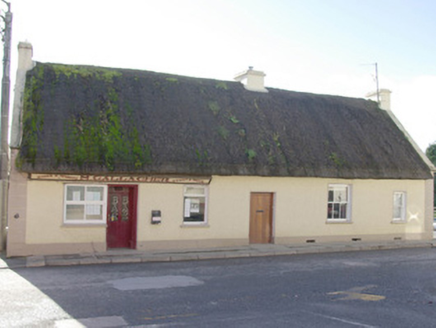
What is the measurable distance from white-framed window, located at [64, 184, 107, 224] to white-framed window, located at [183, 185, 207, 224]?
2991mm

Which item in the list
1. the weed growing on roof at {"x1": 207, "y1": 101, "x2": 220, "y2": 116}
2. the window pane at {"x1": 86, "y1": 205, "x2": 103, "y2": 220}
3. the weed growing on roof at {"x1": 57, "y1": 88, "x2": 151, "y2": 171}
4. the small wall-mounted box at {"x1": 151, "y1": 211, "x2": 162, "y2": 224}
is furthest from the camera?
the weed growing on roof at {"x1": 207, "y1": 101, "x2": 220, "y2": 116}

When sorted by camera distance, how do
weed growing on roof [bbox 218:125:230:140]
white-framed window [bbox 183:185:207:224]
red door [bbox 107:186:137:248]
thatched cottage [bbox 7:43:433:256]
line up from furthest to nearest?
weed growing on roof [bbox 218:125:230:140]
white-framed window [bbox 183:185:207:224]
red door [bbox 107:186:137:248]
thatched cottage [bbox 7:43:433:256]

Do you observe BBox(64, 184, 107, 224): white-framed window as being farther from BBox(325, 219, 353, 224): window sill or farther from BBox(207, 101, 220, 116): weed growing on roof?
BBox(325, 219, 353, 224): window sill

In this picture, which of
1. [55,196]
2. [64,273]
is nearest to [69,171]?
[55,196]

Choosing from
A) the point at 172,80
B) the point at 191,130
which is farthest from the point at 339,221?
the point at 172,80

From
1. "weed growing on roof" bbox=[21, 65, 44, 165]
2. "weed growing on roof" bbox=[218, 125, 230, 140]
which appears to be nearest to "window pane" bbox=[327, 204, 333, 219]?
"weed growing on roof" bbox=[218, 125, 230, 140]

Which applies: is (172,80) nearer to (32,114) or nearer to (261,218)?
(32,114)

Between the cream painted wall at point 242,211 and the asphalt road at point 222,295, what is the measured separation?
222 cm

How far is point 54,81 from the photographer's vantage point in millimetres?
17516

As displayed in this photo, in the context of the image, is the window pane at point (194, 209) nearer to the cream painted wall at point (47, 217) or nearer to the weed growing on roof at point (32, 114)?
the cream painted wall at point (47, 217)

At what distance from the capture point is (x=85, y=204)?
16.4 meters

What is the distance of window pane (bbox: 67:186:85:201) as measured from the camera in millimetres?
16234

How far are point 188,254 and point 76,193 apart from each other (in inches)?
167

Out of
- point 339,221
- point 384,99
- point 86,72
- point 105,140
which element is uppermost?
point 384,99
